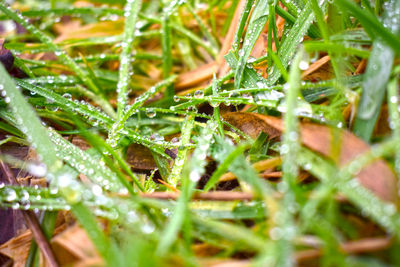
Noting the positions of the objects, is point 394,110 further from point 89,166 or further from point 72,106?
point 72,106

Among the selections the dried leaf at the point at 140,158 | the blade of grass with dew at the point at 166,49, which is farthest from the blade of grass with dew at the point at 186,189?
the blade of grass with dew at the point at 166,49

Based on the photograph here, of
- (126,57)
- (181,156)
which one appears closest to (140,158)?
(181,156)

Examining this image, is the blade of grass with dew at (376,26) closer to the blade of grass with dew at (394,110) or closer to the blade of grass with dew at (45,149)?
the blade of grass with dew at (394,110)

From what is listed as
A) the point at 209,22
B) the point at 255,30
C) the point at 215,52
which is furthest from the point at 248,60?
the point at 209,22

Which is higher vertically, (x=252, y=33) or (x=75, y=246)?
(x=252, y=33)

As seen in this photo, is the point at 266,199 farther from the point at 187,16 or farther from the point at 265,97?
the point at 187,16

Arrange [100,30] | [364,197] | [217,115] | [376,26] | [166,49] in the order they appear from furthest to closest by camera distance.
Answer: [100,30]
[166,49]
[217,115]
[376,26]
[364,197]
